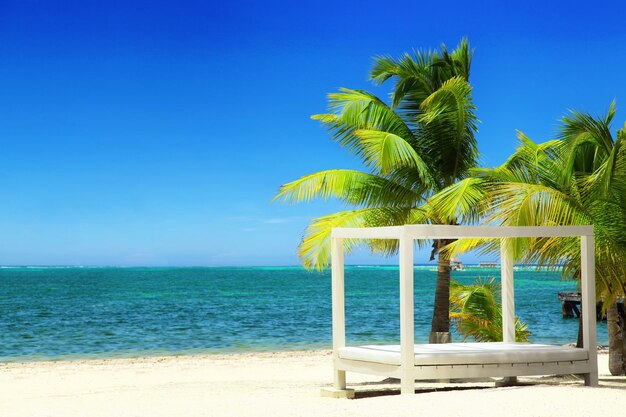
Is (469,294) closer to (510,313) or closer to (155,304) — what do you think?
(510,313)

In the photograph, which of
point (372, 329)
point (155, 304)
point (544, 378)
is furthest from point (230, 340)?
point (155, 304)

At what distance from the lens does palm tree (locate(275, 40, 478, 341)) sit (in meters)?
14.6

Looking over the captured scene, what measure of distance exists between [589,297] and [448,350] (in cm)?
237

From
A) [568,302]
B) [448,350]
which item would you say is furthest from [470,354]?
[568,302]

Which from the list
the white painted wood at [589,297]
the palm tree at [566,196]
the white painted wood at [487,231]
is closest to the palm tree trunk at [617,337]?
the palm tree at [566,196]

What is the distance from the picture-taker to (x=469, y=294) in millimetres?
16516

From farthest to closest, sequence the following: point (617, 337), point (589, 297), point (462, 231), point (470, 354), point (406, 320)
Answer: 1. point (617, 337)
2. point (589, 297)
3. point (462, 231)
4. point (470, 354)
5. point (406, 320)

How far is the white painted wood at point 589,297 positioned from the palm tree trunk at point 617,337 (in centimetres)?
205

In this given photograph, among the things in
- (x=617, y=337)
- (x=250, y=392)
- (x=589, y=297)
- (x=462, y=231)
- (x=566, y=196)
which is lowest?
(x=250, y=392)

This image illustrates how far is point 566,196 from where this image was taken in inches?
503

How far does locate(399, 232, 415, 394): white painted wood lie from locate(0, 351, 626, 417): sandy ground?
443 millimetres

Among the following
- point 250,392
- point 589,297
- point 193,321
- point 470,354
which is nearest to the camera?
point 470,354

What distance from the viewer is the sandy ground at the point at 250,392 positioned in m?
9.79

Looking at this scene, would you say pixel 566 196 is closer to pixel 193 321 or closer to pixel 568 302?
pixel 568 302
